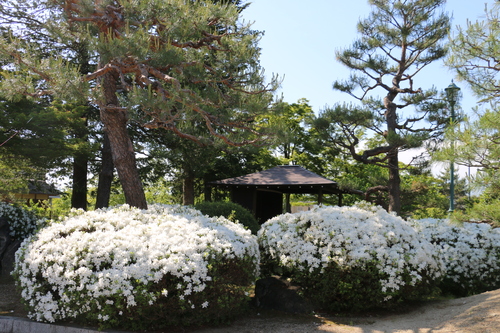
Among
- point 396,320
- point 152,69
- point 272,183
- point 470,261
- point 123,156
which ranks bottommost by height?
A: point 396,320

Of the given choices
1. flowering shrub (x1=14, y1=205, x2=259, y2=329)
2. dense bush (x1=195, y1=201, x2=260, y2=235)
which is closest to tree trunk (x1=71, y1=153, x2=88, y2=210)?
dense bush (x1=195, y1=201, x2=260, y2=235)

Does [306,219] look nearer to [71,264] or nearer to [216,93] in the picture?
[216,93]

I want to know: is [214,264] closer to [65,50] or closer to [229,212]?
[229,212]

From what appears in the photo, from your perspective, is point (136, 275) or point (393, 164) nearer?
point (136, 275)

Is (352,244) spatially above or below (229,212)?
below

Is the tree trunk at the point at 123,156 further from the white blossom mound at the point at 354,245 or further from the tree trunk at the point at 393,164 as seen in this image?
the tree trunk at the point at 393,164

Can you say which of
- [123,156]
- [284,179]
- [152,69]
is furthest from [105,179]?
[152,69]

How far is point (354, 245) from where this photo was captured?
493 centimetres

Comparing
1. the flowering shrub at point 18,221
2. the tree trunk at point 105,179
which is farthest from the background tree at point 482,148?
the tree trunk at point 105,179

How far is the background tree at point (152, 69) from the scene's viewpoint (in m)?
5.48

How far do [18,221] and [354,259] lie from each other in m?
6.23

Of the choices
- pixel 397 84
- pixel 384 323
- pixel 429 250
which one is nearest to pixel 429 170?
pixel 397 84

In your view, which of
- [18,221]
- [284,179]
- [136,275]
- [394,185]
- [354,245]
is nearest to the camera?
[136,275]

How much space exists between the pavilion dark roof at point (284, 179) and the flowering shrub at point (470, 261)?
18.7 ft
